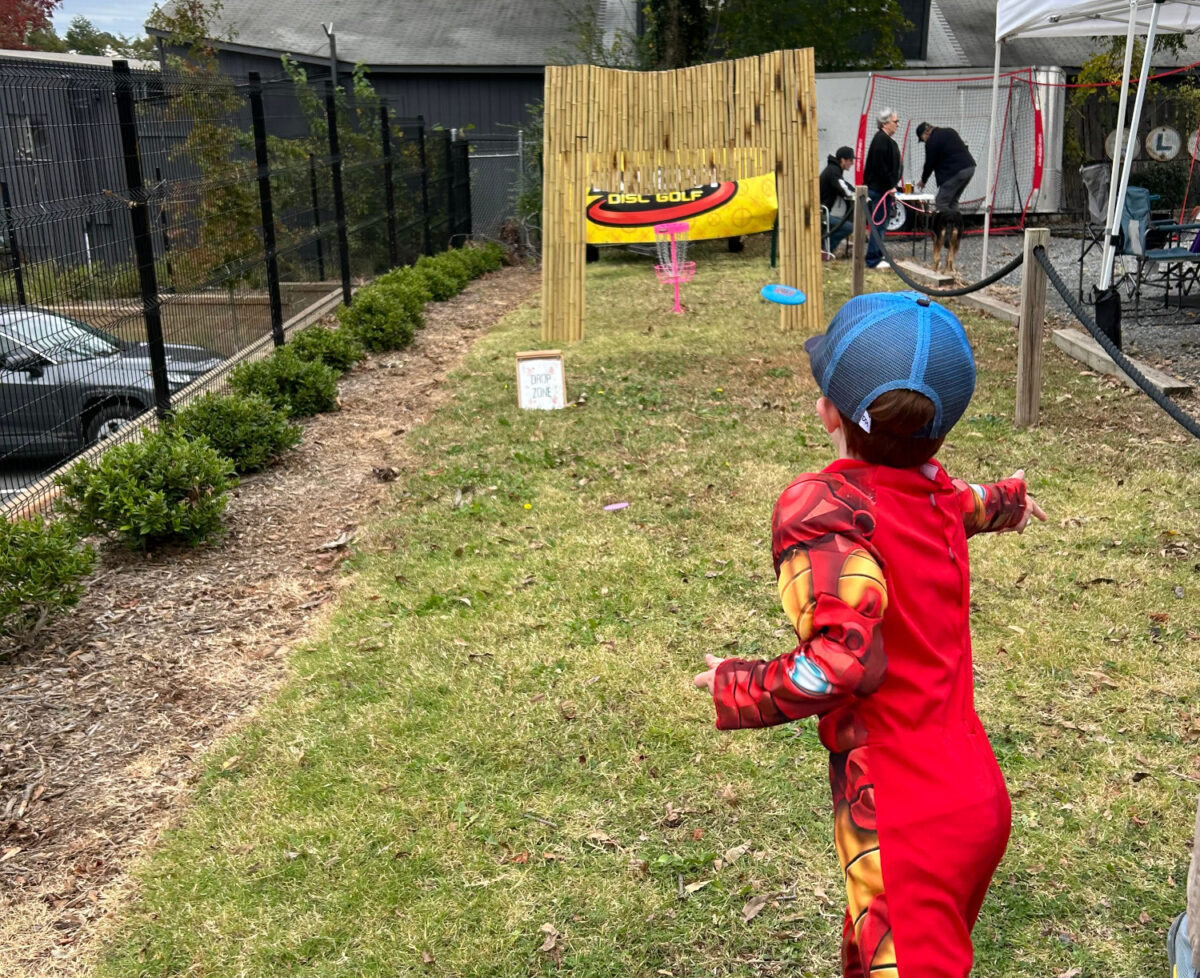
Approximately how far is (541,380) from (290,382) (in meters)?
1.90

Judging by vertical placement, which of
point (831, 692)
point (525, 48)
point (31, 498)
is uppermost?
point (525, 48)

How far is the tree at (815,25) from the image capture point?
22.8 m

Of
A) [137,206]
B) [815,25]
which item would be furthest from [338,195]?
[815,25]

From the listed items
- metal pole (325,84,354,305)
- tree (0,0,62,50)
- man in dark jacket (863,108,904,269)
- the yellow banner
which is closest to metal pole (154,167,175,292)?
the yellow banner

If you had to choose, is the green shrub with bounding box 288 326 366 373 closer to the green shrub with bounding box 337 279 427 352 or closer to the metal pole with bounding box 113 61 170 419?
the green shrub with bounding box 337 279 427 352

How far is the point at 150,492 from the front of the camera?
5410 mm

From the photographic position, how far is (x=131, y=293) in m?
6.63

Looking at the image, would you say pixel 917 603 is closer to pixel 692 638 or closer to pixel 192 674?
pixel 692 638

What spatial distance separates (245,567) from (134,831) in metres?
2.26

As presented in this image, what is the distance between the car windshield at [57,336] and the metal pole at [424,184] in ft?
32.4

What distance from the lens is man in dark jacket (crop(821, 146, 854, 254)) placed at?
1636 cm

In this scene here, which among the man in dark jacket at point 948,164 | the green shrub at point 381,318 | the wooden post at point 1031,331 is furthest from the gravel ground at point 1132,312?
the green shrub at point 381,318

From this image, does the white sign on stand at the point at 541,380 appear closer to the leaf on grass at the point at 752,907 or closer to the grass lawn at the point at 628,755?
the grass lawn at the point at 628,755

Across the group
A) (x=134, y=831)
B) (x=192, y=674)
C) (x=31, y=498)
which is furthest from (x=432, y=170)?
(x=134, y=831)
